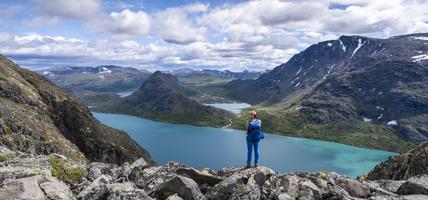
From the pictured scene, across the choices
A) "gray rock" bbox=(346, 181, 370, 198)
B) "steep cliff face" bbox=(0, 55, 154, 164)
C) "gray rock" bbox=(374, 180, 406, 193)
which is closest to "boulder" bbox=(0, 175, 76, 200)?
"gray rock" bbox=(346, 181, 370, 198)

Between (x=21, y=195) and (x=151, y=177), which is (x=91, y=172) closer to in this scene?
(x=151, y=177)

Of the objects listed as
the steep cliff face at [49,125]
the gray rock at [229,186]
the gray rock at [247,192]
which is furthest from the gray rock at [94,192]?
the steep cliff face at [49,125]

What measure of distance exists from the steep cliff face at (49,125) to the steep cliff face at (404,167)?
70772 millimetres

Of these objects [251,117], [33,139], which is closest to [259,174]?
[251,117]

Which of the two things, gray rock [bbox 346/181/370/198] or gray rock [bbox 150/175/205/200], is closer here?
gray rock [bbox 150/175/205/200]

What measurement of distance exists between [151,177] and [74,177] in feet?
19.6

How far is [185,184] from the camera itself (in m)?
28.3

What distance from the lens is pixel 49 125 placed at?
5010 inches

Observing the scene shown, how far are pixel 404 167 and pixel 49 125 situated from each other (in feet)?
330

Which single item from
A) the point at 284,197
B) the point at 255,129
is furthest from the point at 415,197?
the point at 255,129

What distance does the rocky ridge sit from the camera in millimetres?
25234

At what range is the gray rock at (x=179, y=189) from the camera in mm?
28125

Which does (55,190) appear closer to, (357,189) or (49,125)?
(357,189)

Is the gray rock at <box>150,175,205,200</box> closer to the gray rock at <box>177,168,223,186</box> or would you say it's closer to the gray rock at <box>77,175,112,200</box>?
the gray rock at <box>177,168,223,186</box>
